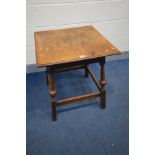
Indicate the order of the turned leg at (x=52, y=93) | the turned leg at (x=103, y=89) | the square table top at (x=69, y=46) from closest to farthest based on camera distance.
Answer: the square table top at (x=69, y=46)
the turned leg at (x=52, y=93)
the turned leg at (x=103, y=89)

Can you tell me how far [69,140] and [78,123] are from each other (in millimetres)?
216

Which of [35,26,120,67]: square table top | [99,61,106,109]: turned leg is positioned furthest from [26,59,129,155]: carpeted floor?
[35,26,120,67]: square table top

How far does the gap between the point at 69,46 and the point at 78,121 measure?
709 millimetres

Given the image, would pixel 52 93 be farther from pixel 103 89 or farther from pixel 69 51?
pixel 103 89

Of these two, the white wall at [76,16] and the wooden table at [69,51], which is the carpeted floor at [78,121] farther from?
the white wall at [76,16]

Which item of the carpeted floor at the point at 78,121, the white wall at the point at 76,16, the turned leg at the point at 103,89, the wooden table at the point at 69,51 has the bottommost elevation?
the carpeted floor at the point at 78,121

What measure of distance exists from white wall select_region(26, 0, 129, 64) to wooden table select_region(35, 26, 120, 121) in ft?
1.47

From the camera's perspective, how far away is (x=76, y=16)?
256cm

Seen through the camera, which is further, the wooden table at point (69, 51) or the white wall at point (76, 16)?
the white wall at point (76, 16)

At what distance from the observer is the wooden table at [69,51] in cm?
162

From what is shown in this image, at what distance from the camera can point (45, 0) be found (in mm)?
2342

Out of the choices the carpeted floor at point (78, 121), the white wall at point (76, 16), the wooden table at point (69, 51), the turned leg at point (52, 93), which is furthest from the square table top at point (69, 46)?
the carpeted floor at point (78, 121)

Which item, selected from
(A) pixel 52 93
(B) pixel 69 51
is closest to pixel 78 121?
(A) pixel 52 93

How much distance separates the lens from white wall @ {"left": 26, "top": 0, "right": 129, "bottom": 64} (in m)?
2.40
